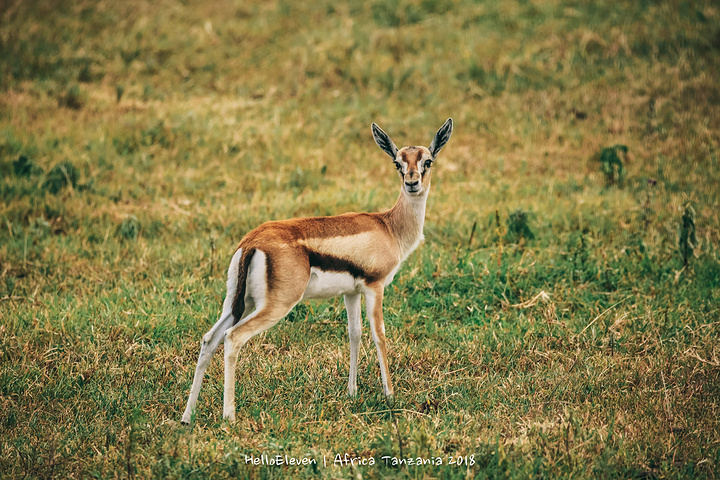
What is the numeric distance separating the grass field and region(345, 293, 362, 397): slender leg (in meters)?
0.11

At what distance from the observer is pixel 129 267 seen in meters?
6.50

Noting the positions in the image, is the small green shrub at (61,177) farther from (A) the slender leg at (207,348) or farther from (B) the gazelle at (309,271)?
(A) the slender leg at (207,348)

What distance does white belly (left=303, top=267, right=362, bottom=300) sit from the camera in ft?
14.4

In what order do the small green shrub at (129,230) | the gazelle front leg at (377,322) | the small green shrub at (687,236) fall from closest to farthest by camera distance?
the gazelle front leg at (377,322) → the small green shrub at (687,236) → the small green shrub at (129,230)

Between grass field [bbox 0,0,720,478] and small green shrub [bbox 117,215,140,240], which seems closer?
grass field [bbox 0,0,720,478]

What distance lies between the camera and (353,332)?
478cm

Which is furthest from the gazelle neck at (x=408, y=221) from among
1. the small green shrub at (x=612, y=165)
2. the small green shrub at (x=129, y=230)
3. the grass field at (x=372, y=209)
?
the small green shrub at (x=612, y=165)

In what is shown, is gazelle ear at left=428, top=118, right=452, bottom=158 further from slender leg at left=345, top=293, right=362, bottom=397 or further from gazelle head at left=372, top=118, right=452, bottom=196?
slender leg at left=345, top=293, right=362, bottom=397

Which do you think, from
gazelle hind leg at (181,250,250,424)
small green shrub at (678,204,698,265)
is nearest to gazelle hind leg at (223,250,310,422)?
gazelle hind leg at (181,250,250,424)

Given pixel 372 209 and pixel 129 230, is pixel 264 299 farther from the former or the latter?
pixel 372 209

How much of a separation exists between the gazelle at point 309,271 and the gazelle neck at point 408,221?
0.08 feet

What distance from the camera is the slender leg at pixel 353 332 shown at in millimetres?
4703

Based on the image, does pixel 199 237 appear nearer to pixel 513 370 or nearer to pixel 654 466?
pixel 513 370

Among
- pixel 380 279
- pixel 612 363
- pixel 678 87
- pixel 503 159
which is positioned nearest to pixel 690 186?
pixel 503 159
